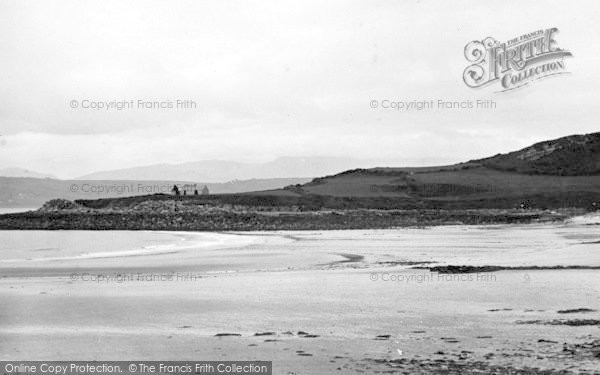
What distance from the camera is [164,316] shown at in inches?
614

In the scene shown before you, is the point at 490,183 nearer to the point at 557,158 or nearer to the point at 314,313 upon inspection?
the point at 557,158

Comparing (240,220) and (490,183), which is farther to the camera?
(490,183)

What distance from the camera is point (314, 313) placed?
52.2ft

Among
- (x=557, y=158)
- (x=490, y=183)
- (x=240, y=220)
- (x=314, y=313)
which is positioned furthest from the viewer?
(x=557, y=158)

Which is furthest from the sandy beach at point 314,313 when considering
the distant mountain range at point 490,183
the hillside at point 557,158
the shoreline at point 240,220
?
the hillside at point 557,158

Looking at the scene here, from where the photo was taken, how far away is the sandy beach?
11.9 meters

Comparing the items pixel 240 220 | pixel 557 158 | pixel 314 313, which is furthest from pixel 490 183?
pixel 314 313

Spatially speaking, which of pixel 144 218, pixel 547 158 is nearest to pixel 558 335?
pixel 144 218

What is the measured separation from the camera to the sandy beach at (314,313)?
39.0 ft

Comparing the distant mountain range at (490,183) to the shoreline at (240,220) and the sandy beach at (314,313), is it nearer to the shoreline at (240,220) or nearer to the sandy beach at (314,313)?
the shoreline at (240,220)

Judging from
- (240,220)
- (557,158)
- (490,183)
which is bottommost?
(240,220)

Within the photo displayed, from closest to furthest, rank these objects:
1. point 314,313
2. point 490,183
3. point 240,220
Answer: point 314,313, point 240,220, point 490,183

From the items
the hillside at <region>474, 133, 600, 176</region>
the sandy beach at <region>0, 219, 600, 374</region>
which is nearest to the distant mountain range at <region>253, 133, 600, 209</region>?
the hillside at <region>474, 133, 600, 176</region>

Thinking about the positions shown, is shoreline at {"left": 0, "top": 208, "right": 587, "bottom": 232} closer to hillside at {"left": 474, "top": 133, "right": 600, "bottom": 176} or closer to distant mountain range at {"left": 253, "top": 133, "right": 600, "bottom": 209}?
distant mountain range at {"left": 253, "top": 133, "right": 600, "bottom": 209}
